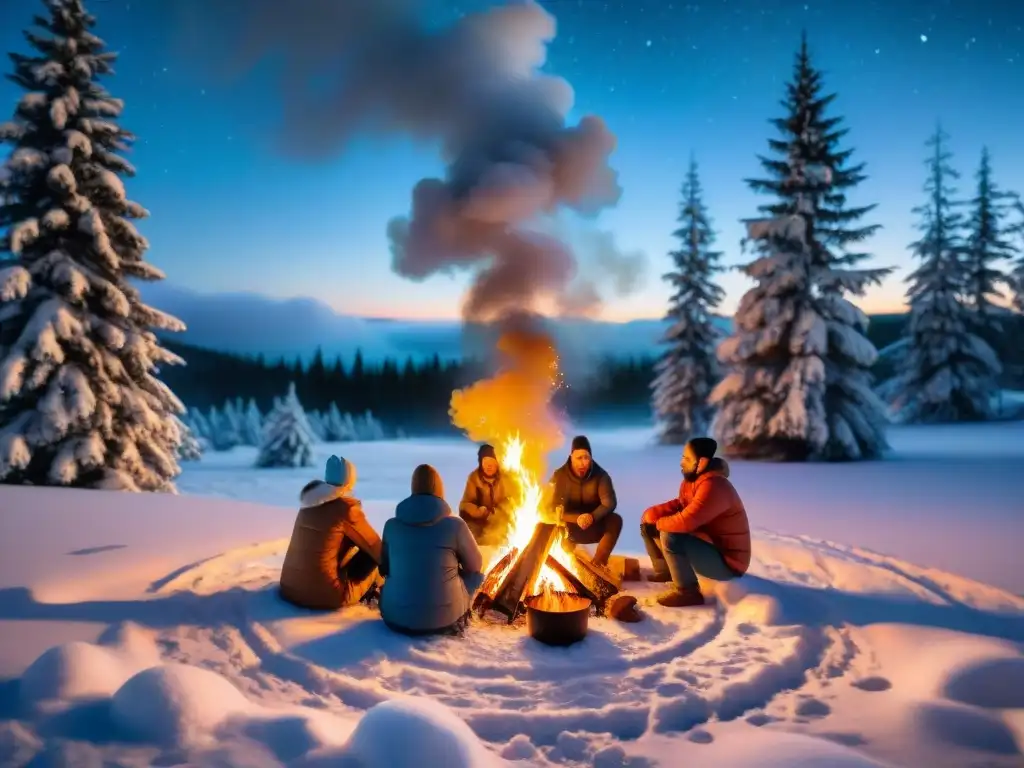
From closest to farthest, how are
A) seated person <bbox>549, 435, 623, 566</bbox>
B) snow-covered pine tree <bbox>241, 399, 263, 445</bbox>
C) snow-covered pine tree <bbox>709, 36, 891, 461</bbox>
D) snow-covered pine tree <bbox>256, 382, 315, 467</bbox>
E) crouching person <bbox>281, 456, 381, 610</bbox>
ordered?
crouching person <bbox>281, 456, 381, 610</bbox>
seated person <bbox>549, 435, 623, 566</bbox>
snow-covered pine tree <bbox>709, 36, 891, 461</bbox>
snow-covered pine tree <bbox>256, 382, 315, 467</bbox>
snow-covered pine tree <bbox>241, 399, 263, 445</bbox>

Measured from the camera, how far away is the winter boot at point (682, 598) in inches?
226

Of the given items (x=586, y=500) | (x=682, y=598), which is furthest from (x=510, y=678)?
(x=586, y=500)

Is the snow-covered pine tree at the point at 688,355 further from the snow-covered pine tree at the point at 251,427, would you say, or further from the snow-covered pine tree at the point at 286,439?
the snow-covered pine tree at the point at 251,427

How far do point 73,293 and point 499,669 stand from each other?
1135 cm

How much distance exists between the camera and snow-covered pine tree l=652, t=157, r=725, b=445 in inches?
939

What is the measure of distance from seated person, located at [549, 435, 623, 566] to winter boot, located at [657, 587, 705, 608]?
1.07 m

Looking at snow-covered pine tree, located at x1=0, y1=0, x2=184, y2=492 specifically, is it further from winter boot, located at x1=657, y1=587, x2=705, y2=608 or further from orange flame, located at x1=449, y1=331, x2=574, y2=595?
winter boot, located at x1=657, y1=587, x2=705, y2=608

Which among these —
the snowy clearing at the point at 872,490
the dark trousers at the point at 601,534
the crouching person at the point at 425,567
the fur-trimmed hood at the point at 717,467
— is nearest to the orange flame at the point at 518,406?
the dark trousers at the point at 601,534

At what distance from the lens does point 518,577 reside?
5.47 meters

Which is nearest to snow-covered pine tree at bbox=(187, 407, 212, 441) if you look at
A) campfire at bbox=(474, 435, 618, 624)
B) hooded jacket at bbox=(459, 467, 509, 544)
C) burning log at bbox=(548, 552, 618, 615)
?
hooded jacket at bbox=(459, 467, 509, 544)

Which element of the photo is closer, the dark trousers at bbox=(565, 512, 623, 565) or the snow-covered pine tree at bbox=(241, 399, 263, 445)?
the dark trousers at bbox=(565, 512, 623, 565)

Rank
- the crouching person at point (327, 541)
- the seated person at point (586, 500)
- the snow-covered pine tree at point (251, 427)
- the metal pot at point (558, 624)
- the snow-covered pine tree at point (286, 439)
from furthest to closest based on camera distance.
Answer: the snow-covered pine tree at point (251, 427) → the snow-covered pine tree at point (286, 439) → the seated person at point (586, 500) → the crouching person at point (327, 541) → the metal pot at point (558, 624)

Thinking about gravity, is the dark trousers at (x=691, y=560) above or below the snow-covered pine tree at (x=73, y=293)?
below

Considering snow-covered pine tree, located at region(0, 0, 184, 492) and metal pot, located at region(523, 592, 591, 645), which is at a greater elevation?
snow-covered pine tree, located at region(0, 0, 184, 492)
